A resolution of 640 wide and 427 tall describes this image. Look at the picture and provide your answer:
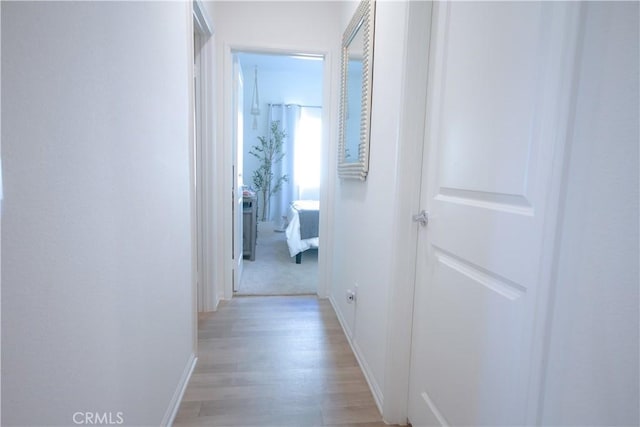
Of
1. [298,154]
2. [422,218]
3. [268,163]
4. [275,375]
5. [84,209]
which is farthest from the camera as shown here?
[298,154]

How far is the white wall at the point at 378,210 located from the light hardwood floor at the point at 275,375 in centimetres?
13

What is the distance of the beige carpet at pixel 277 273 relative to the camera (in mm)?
3006

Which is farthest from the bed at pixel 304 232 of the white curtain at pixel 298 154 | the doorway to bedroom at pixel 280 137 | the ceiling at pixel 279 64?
the ceiling at pixel 279 64

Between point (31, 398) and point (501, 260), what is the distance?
3.70ft

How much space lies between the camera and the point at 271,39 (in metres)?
2.58

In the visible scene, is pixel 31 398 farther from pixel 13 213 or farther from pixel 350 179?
pixel 350 179

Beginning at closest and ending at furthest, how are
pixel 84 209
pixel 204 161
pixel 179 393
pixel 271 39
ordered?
pixel 84 209
pixel 179 393
pixel 204 161
pixel 271 39

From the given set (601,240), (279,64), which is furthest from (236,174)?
(279,64)

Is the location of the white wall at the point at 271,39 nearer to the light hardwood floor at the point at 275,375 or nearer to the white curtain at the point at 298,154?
the light hardwood floor at the point at 275,375

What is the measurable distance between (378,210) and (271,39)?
1.82 meters

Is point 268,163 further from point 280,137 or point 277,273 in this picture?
point 277,273

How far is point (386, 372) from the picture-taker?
143 cm

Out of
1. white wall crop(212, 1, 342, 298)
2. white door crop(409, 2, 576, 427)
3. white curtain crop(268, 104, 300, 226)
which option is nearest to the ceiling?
white curtain crop(268, 104, 300, 226)

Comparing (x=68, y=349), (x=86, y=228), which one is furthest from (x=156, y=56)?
(x=68, y=349)
